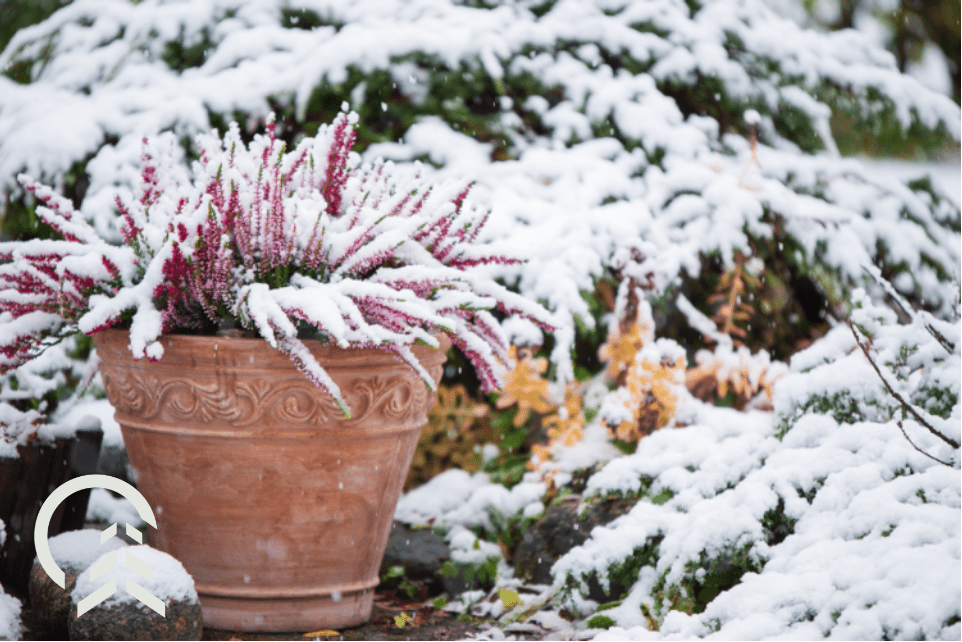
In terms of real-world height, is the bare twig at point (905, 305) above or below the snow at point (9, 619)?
above

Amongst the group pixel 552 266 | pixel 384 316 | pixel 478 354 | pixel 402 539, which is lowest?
pixel 402 539

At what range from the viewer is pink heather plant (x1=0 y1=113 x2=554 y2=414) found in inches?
59.8

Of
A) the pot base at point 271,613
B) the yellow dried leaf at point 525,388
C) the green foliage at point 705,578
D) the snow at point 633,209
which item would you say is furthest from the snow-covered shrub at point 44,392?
the green foliage at point 705,578

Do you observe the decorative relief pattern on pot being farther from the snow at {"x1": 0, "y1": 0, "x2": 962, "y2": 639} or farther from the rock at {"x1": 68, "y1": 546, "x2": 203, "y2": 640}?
the rock at {"x1": 68, "y1": 546, "x2": 203, "y2": 640}

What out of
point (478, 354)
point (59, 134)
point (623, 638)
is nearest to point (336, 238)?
point (478, 354)

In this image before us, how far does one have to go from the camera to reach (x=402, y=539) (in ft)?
7.41

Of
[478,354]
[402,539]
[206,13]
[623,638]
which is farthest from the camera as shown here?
[206,13]

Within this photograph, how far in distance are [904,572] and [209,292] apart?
1.34 metres

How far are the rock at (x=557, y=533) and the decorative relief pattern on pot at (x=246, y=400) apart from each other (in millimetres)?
622

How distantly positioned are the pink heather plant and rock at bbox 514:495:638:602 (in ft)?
1.52

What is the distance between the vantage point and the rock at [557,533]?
1.97m

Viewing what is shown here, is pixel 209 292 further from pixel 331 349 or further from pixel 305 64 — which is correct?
pixel 305 64
